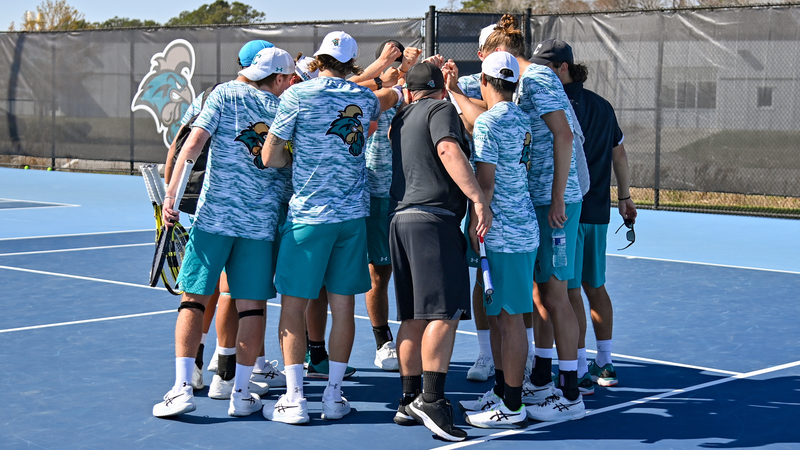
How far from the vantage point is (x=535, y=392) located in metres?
5.19

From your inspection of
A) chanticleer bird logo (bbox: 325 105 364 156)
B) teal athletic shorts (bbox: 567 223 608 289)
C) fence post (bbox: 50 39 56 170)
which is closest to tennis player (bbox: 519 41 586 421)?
teal athletic shorts (bbox: 567 223 608 289)

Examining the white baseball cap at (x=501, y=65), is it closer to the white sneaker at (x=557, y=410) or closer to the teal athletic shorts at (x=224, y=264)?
the teal athletic shorts at (x=224, y=264)

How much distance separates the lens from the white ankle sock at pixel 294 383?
4801mm

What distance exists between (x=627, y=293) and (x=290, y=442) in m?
4.41

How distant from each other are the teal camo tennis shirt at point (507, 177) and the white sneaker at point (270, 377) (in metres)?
1.53

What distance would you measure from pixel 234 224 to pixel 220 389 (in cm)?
92

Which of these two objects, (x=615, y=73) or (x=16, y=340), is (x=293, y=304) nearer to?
(x=16, y=340)

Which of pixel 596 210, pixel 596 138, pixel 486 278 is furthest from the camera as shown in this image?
pixel 596 138

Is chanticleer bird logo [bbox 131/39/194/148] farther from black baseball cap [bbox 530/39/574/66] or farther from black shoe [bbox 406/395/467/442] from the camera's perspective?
black shoe [bbox 406/395/467/442]

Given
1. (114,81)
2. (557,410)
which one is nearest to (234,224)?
(557,410)

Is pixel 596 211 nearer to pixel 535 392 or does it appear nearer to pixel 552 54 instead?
pixel 552 54

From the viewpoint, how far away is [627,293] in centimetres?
821

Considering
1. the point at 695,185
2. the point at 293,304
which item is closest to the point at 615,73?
the point at 695,185

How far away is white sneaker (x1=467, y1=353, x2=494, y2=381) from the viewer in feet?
18.6
